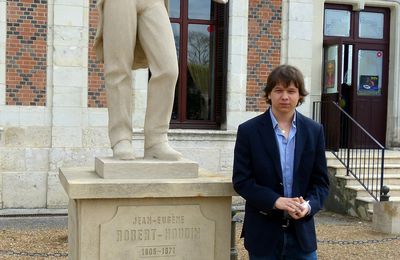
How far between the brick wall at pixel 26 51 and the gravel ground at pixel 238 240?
2147 millimetres

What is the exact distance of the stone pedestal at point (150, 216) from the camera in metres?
4.07

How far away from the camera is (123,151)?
4410 millimetres

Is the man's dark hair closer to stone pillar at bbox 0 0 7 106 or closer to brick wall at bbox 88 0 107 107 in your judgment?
brick wall at bbox 88 0 107 107

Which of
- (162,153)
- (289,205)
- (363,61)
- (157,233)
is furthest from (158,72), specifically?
(363,61)

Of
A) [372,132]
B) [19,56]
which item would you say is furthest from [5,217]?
[372,132]

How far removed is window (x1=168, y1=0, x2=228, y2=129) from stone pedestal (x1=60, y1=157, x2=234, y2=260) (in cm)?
736

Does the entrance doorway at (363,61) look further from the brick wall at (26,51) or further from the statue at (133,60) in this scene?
the statue at (133,60)

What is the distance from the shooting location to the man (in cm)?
356

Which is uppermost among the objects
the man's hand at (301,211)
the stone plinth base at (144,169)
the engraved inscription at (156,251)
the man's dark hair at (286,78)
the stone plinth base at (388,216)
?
the man's dark hair at (286,78)

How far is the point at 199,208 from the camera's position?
429cm

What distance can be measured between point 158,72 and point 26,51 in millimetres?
6565

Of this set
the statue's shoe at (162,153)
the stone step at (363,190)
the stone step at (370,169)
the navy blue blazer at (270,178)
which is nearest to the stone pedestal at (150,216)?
the statue's shoe at (162,153)

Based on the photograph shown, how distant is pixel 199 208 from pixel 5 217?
21.3 ft

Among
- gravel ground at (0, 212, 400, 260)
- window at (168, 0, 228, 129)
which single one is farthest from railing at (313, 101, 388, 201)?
window at (168, 0, 228, 129)
